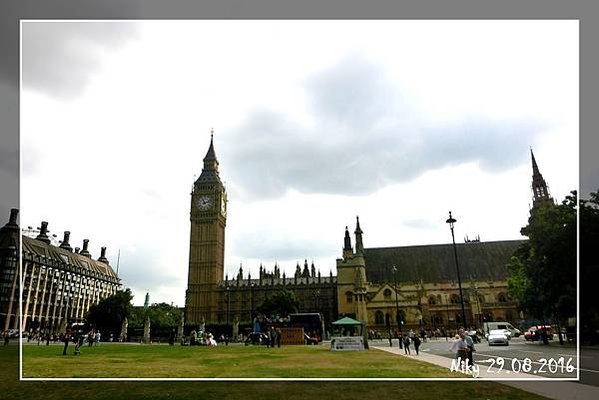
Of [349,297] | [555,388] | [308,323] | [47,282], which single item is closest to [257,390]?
[555,388]

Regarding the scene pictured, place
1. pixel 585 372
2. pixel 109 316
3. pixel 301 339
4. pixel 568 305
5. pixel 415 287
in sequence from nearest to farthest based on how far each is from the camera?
pixel 585 372
pixel 568 305
pixel 301 339
pixel 109 316
pixel 415 287

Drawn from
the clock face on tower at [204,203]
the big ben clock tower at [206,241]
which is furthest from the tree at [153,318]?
the clock face on tower at [204,203]

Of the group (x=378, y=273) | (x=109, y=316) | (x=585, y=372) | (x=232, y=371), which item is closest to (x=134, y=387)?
(x=232, y=371)

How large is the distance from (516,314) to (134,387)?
7522 centimetres

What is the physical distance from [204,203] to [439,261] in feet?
195

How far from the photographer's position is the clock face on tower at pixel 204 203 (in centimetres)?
10756

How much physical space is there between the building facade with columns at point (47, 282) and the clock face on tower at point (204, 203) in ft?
85.8

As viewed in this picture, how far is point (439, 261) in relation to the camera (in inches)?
3327

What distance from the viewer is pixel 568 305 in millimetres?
28516

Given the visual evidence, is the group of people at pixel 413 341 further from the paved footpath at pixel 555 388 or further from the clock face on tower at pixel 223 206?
the clock face on tower at pixel 223 206

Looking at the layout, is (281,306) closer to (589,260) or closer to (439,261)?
(439,261)

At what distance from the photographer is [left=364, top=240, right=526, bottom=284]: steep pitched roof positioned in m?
80.9

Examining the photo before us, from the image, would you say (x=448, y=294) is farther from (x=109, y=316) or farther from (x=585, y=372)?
(x=585, y=372)

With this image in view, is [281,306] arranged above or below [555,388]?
below
